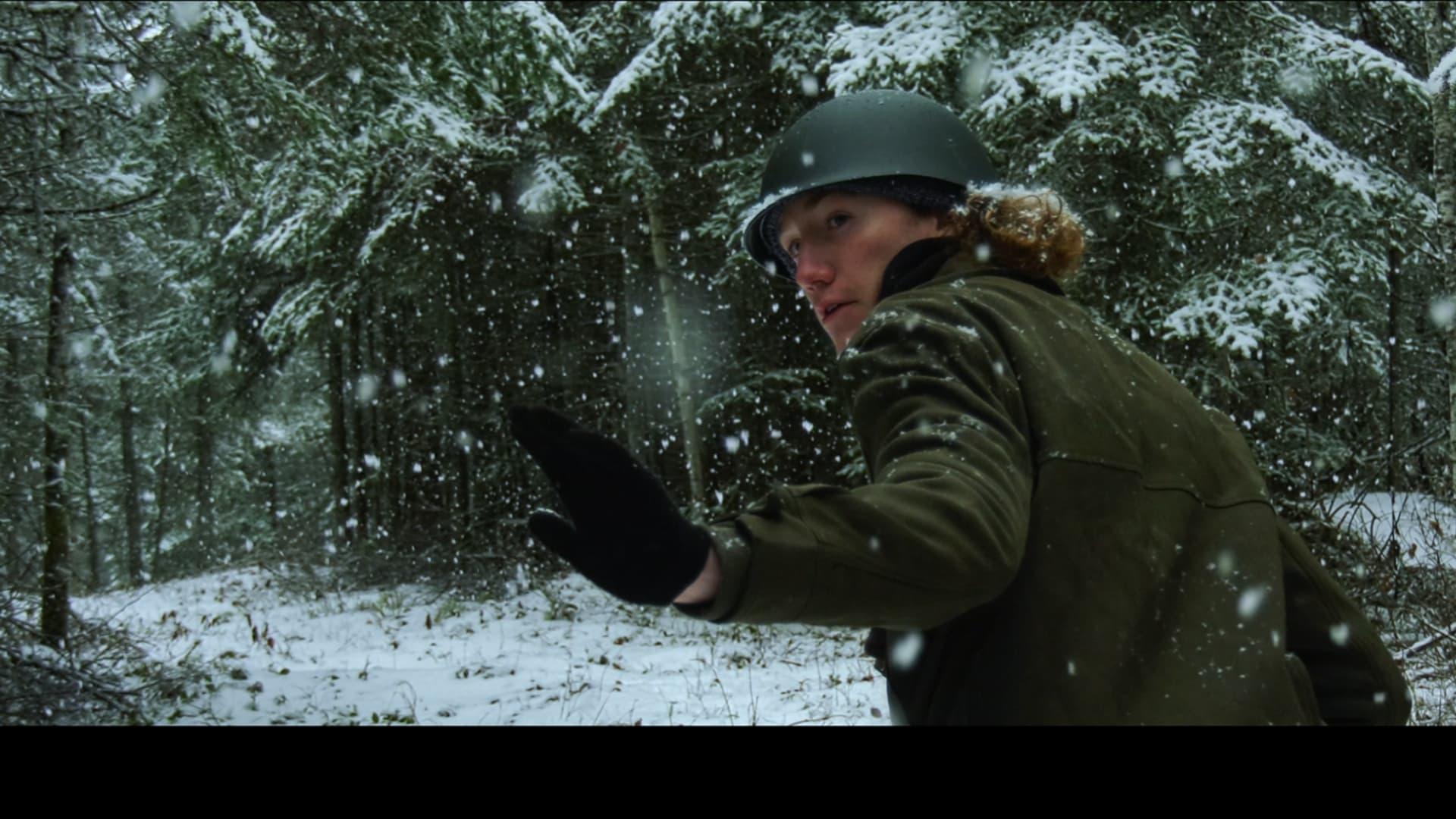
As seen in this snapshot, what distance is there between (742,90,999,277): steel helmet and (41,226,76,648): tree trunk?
5933 millimetres

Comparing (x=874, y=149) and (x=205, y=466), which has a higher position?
(x=205, y=466)

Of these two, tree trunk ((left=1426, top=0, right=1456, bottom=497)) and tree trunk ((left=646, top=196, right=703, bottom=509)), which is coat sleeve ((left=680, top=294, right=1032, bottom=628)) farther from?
tree trunk ((left=646, top=196, right=703, bottom=509))

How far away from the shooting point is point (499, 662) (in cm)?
907

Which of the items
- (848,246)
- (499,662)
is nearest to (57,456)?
(499,662)

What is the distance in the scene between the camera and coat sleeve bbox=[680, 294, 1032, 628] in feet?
2.75

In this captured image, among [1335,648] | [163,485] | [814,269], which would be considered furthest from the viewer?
[163,485]

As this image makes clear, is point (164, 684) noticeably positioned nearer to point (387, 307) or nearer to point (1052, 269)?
point (1052, 269)

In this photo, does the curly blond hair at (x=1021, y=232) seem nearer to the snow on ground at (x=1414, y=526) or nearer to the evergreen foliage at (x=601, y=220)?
the evergreen foliage at (x=601, y=220)

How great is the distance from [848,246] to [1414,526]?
24.8ft

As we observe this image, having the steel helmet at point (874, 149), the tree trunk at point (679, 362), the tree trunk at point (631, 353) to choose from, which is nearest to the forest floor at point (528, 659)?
the tree trunk at point (679, 362)

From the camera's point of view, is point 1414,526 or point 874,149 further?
point 1414,526

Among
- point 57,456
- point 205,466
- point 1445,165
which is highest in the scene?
point 205,466

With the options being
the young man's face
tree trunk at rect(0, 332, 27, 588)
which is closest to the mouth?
the young man's face

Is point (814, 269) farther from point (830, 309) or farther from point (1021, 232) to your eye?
point (1021, 232)
